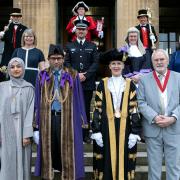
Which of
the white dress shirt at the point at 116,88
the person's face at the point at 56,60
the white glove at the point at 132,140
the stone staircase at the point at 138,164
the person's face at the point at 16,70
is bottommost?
the stone staircase at the point at 138,164

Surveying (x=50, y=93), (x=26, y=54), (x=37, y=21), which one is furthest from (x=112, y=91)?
(x=37, y=21)

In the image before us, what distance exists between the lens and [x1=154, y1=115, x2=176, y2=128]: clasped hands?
5168 mm

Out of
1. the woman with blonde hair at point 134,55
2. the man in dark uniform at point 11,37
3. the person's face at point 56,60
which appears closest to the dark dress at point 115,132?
the person's face at point 56,60

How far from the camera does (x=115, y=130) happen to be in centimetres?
532

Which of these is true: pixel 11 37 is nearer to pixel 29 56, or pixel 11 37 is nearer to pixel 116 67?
pixel 29 56

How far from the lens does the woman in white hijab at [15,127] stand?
17.1 feet

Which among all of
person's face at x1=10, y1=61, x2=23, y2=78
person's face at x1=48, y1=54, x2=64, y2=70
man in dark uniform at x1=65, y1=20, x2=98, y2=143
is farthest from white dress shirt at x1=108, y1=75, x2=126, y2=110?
man in dark uniform at x1=65, y1=20, x2=98, y2=143

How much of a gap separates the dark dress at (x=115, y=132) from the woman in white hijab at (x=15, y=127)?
890 millimetres

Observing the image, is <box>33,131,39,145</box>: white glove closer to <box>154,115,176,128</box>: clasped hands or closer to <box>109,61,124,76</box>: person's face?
<box>109,61,124,76</box>: person's face

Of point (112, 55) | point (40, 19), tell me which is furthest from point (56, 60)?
point (40, 19)

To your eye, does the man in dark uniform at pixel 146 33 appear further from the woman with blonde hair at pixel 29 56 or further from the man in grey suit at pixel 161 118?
the man in grey suit at pixel 161 118

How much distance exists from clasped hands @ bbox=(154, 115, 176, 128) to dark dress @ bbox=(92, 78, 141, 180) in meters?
0.25

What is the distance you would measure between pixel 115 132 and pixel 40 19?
6226mm

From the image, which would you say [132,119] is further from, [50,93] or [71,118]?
[50,93]
